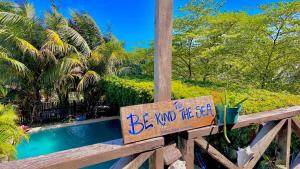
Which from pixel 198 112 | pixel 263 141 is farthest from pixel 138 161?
pixel 263 141

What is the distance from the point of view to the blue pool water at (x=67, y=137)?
7543 mm

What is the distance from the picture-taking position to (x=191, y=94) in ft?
16.6

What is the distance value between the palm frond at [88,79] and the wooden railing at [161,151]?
9.16 meters

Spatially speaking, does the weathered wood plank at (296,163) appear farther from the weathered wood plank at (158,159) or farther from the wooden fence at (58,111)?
the wooden fence at (58,111)

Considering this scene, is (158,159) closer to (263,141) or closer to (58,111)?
(263,141)

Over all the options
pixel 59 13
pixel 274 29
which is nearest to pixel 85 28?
pixel 59 13

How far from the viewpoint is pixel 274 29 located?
702 centimetres

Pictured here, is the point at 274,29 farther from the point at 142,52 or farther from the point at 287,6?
the point at 142,52

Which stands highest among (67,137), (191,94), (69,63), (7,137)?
(69,63)

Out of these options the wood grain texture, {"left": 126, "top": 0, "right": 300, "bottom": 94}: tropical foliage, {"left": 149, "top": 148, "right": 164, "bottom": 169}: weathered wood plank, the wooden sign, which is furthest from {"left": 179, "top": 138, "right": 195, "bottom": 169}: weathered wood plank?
{"left": 126, "top": 0, "right": 300, "bottom": 94}: tropical foliage

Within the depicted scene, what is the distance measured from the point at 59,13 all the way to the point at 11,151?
8.51 metres

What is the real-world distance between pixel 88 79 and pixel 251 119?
9.56 meters

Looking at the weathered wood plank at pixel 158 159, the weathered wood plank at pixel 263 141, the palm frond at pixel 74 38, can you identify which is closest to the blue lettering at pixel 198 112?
the weathered wood plank at pixel 158 159

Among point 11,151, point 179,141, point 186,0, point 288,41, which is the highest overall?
point 186,0
